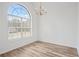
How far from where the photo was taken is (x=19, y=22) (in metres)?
1.97

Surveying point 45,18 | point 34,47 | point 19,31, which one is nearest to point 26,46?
point 34,47

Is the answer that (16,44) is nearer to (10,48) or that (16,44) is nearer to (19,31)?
(10,48)

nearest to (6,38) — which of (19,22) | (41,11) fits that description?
(19,22)

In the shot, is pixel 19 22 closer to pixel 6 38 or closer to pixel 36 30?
pixel 36 30

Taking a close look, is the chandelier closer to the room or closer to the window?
the room

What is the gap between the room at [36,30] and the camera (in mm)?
1913

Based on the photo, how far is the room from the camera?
191 cm

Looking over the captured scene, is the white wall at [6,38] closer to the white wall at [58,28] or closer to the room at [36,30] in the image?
the room at [36,30]

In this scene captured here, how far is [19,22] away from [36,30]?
0.45m

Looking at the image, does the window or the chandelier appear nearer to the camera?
the chandelier

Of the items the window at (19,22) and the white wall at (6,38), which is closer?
the window at (19,22)

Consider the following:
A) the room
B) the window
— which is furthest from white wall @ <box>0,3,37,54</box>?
the window

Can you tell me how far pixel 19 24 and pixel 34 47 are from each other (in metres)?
0.64

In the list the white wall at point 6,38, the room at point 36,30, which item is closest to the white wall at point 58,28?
the room at point 36,30
